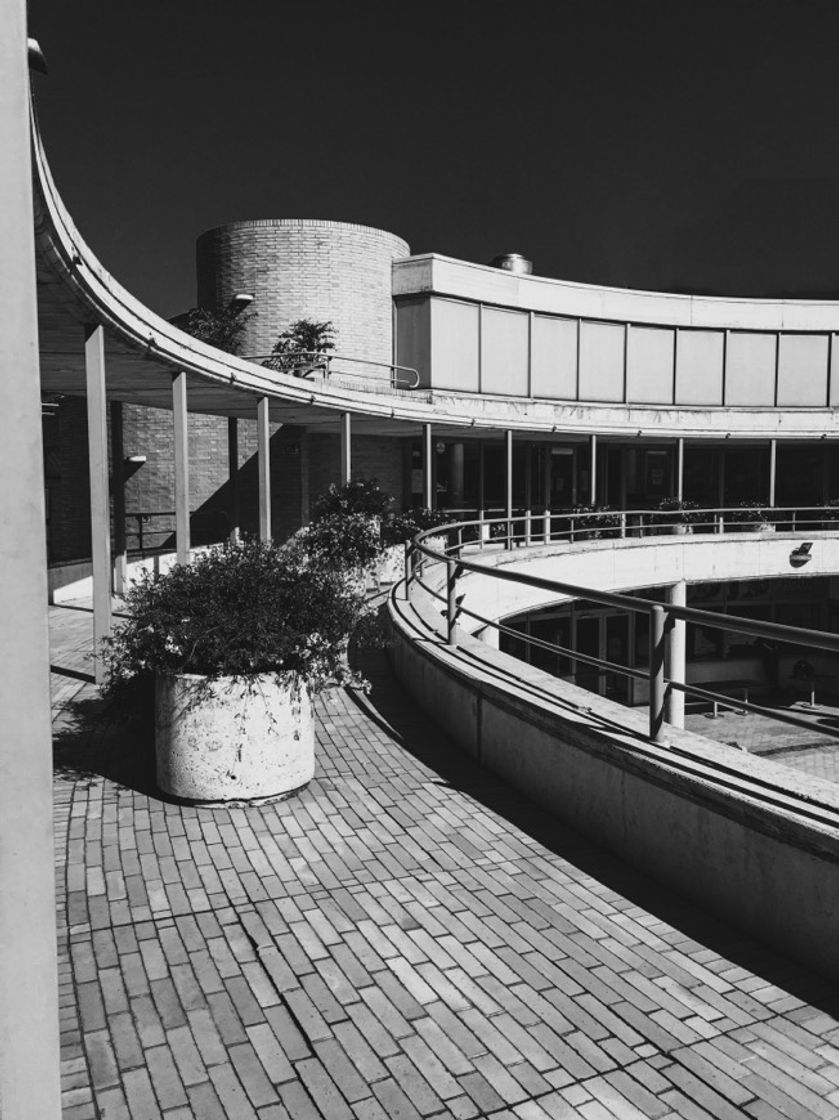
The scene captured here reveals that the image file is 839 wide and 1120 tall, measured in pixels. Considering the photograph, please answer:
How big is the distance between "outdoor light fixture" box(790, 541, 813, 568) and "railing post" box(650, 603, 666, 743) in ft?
77.2

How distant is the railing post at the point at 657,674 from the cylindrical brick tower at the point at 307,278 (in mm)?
22995

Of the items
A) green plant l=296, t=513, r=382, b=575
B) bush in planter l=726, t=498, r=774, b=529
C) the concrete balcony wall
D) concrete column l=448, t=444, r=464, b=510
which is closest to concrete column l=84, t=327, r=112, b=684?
green plant l=296, t=513, r=382, b=575

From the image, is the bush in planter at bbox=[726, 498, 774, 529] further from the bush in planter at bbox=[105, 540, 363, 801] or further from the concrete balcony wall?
the bush in planter at bbox=[105, 540, 363, 801]

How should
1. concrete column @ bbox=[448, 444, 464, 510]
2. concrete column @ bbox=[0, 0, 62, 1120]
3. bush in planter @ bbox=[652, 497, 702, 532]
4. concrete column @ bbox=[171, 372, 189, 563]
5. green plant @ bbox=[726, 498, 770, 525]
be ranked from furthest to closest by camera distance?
concrete column @ bbox=[448, 444, 464, 510] → green plant @ bbox=[726, 498, 770, 525] → bush in planter @ bbox=[652, 497, 702, 532] → concrete column @ bbox=[171, 372, 189, 563] → concrete column @ bbox=[0, 0, 62, 1120]

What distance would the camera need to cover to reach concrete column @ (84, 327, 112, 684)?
9.00 meters

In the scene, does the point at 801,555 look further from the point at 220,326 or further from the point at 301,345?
the point at 220,326

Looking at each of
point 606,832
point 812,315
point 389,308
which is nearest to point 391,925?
point 606,832

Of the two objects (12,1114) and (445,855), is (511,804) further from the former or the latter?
(12,1114)

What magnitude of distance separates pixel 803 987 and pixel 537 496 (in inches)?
1078

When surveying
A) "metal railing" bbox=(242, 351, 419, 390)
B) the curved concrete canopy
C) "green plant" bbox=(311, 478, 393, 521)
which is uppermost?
"metal railing" bbox=(242, 351, 419, 390)

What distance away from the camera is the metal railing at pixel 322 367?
79.6 feet

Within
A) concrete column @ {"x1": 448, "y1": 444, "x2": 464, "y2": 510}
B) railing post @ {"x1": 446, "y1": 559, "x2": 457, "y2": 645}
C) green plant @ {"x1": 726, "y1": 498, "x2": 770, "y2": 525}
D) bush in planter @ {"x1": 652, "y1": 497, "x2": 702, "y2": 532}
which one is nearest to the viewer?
railing post @ {"x1": 446, "y1": 559, "x2": 457, "y2": 645}

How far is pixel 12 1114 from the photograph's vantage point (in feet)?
7.31

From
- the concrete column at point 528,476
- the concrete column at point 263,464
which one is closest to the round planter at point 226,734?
the concrete column at point 263,464
